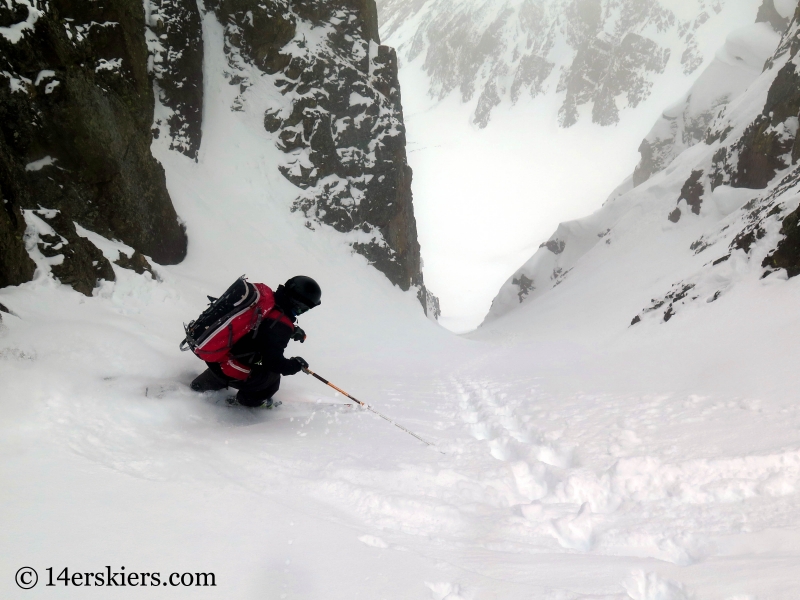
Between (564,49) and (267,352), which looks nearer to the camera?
(267,352)

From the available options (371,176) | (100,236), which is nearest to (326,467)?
(100,236)

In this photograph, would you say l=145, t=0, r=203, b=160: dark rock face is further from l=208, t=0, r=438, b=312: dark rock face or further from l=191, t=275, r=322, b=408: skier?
l=191, t=275, r=322, b=408: skier

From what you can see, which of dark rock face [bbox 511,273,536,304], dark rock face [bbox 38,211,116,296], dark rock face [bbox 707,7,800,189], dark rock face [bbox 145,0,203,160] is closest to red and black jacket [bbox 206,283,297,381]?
dark rock face [bbox 38,211,116,296]

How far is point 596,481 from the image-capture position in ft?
11.7

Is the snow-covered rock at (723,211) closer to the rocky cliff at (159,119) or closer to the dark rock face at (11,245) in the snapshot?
the dark rock face at (11,245)

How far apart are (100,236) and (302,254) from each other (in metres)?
11.2

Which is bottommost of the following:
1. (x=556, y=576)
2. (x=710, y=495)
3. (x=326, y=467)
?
(x=556, y=576)

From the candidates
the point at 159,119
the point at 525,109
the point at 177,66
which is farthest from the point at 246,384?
the point at 525,109

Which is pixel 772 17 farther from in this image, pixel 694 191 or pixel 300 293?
pixel 300 293

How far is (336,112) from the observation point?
23828mm

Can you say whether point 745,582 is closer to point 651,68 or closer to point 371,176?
point 371,176

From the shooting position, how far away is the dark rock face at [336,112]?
21938 millimetres

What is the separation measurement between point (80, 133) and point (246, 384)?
7.09 meters

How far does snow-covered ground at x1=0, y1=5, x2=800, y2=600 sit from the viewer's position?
6.50ft
